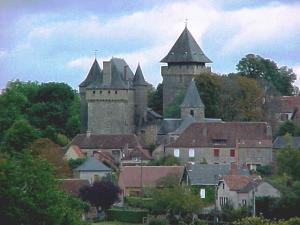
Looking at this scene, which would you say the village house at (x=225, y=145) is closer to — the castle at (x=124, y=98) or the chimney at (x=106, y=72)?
the castle at (x=124, y=98)

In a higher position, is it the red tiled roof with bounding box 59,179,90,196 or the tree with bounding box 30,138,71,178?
the tree with bounding box 30,138,71,178

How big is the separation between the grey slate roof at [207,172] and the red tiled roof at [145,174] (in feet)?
3.58

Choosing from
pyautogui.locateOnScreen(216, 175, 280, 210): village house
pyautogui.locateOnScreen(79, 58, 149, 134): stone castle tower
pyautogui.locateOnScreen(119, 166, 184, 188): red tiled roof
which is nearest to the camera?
pyautogui.locateOnScreen(216, 175, 280, 210): village house

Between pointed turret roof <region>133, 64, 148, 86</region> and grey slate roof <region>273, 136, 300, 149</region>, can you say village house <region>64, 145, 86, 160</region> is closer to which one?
pointed turret roof <region>133, 64, 148, 86</region>

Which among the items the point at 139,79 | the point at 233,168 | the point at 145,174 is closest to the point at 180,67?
the point at 139,79

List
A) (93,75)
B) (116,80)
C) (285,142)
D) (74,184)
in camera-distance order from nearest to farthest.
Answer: (74,184) < (285,142) < (116,80) < (93,75)

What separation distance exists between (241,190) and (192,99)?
2160cm

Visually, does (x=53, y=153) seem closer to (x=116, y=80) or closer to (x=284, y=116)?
(x=116, y=80)

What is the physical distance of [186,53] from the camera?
4488 inches

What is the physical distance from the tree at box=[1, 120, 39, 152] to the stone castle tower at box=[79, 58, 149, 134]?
477 inches

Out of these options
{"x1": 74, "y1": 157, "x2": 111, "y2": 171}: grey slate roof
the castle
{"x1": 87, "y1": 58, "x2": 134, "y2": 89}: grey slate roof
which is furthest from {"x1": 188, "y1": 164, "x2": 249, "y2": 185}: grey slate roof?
{"x1": 87, "y1": 58, "x2": 134, "y2": 89}: grey slate roof

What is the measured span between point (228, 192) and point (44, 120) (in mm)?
34425

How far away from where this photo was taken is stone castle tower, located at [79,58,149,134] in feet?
359

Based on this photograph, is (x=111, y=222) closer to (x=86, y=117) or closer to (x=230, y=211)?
(x=230, y=211)
